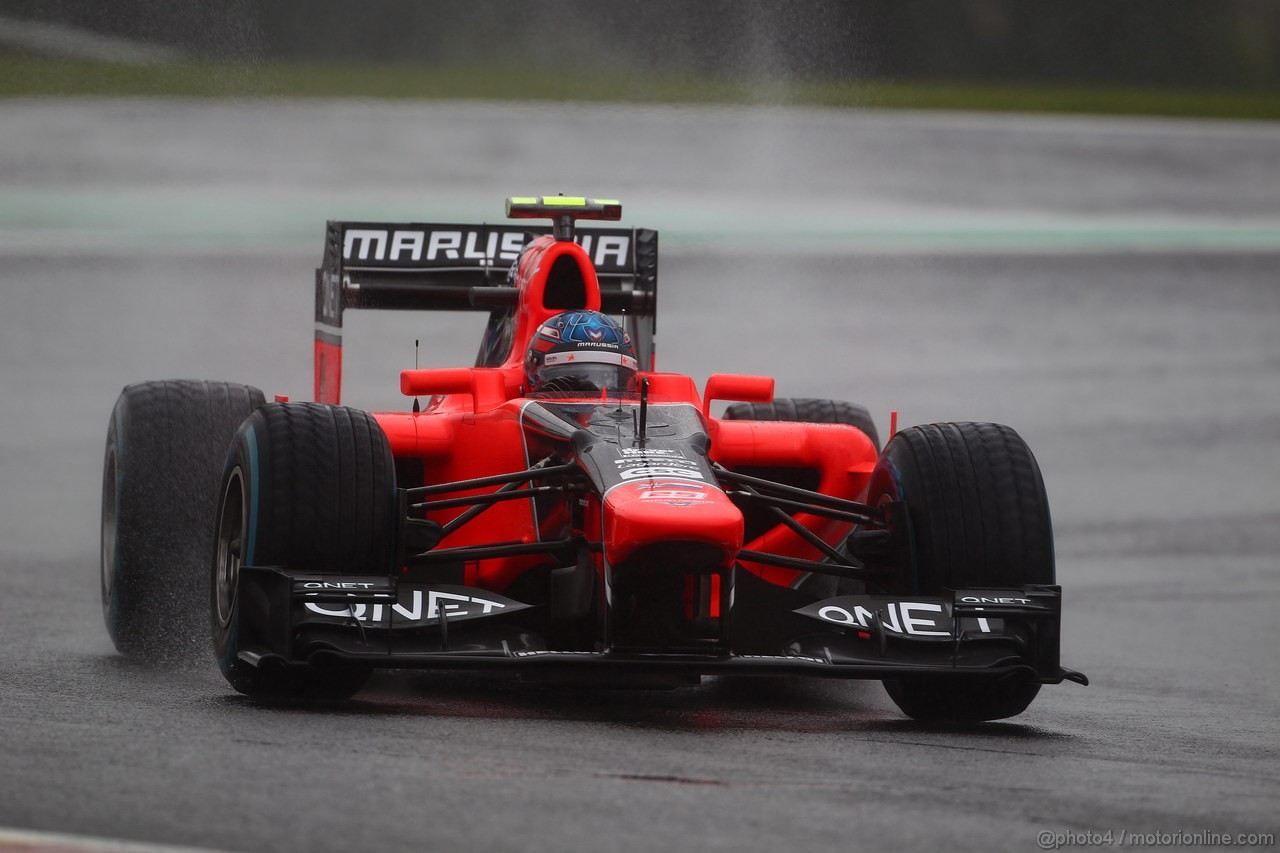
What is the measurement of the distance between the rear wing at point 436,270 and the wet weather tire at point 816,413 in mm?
729

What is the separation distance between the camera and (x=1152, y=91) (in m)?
30.3

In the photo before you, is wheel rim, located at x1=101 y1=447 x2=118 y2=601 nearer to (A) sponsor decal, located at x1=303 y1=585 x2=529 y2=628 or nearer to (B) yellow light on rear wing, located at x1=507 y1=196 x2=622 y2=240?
(B) yellow light on rear wing, located at x1=507 y1=196 x2=622 y2=240

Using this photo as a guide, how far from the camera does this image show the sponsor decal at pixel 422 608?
7.08 m

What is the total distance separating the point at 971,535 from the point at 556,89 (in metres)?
14.6

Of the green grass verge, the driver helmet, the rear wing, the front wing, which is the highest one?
the green grass verge

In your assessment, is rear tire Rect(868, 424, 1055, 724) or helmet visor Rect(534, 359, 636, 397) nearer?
rear tire Rect(868, 424, 1055, 724)

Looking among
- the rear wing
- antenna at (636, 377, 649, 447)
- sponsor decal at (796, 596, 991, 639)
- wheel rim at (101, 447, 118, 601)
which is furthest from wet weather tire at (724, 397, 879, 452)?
wheel rim at (101, 447, 118, 601)

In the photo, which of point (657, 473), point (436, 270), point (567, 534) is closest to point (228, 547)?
point (567, 534)

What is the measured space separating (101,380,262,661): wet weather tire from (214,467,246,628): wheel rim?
1417 millimetres

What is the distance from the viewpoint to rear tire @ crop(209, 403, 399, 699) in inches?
287

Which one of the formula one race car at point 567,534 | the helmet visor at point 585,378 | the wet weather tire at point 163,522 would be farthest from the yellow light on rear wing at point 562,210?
the wet weather tire at point 163,522

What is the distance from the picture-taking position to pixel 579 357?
28.9ft

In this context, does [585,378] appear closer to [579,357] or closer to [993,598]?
[579,357]

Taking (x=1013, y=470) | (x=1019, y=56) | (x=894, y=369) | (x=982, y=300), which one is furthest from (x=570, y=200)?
(x=1019, y=56)
